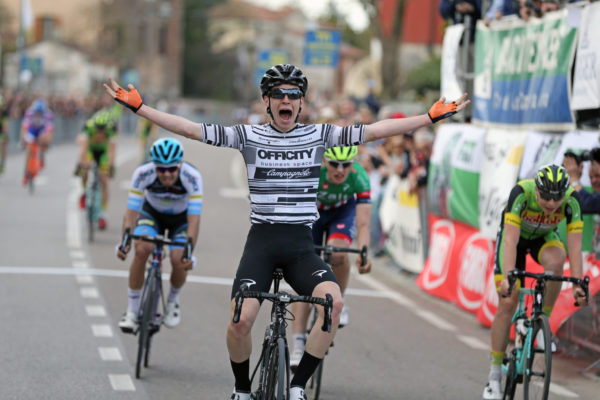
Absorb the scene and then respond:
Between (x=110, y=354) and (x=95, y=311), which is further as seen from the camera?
(x=95, y=311)

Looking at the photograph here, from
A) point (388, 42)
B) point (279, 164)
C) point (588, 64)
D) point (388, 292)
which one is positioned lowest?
point (388, 292)

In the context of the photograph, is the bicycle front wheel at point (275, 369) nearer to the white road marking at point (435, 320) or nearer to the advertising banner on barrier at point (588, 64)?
the advertising banner on barrier at point (588, 64)

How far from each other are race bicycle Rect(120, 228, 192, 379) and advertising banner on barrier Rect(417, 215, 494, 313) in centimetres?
448

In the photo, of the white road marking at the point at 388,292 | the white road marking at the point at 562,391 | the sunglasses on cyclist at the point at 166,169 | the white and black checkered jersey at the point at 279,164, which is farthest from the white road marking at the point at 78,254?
the white and black checkered jersey at the point at 279,164

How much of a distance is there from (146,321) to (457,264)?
5614mm

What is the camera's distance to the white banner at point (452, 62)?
48.5 ft

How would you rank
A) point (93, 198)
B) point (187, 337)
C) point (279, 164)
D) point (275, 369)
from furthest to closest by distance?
point (93, 198)
point (187, 337)
point (279, 164)
point (275, 369)

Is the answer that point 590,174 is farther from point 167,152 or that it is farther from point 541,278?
point 167,152

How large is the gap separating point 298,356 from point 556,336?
308cm

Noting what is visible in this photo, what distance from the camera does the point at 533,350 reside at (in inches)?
296

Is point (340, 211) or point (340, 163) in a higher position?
point (340, 163)

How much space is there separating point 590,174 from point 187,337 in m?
3.86

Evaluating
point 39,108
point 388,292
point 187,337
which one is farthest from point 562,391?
point 39,108

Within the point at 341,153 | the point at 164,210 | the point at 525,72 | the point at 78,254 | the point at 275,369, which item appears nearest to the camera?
the point at 275,369
